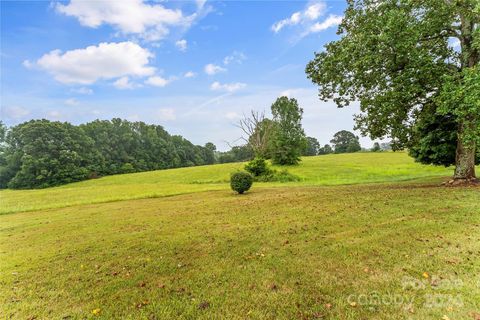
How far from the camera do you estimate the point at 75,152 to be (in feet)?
144

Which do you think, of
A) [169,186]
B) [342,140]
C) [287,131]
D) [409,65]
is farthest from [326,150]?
[409,65]

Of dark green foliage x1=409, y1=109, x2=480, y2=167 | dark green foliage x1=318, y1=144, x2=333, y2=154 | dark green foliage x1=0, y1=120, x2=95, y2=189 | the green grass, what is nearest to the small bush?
the green grass

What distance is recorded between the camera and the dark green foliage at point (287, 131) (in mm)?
36062

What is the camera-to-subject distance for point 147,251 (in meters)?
5.90

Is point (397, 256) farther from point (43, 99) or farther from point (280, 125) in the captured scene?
point (280, 125)

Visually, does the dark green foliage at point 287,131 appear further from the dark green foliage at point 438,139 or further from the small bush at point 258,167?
the dark green foliage at point 438,139

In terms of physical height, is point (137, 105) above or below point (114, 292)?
above

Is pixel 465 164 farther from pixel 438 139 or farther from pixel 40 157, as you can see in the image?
pixel 40 157

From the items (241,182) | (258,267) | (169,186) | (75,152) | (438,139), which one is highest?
(75,152)

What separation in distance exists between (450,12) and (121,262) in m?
15.8

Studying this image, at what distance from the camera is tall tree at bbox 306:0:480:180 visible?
9727 millimetres

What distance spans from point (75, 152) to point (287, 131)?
127ft

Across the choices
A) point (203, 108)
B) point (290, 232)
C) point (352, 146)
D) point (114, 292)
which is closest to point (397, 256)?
point (290, 232)

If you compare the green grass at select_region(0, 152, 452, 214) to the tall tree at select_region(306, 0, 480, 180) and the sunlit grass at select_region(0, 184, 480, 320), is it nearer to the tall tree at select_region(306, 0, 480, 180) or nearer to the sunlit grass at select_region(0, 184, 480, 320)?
the tall tree at select_region(306, 0, 480, 180)
